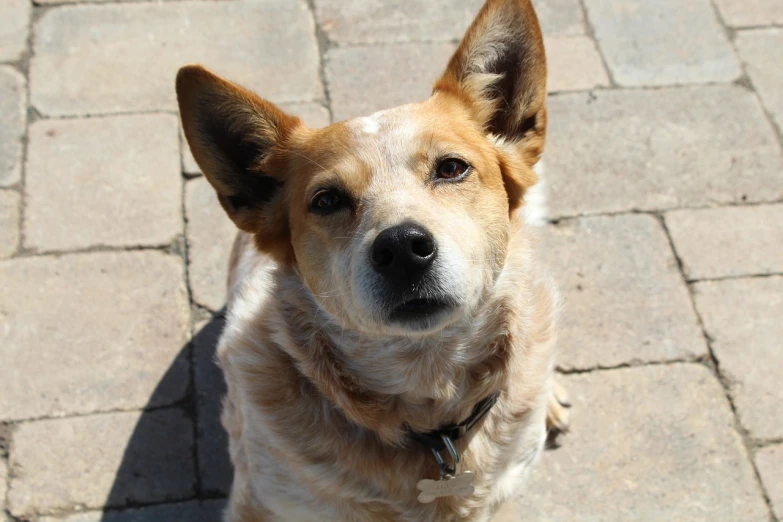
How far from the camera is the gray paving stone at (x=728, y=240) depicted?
14.0ft

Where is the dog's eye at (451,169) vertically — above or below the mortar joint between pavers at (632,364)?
above

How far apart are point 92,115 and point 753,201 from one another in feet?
12.1

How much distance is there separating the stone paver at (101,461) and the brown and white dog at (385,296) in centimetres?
72

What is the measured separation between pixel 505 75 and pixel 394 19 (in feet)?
8.00

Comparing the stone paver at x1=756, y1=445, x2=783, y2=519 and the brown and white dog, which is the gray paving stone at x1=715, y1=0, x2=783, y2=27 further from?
the brown and white dog

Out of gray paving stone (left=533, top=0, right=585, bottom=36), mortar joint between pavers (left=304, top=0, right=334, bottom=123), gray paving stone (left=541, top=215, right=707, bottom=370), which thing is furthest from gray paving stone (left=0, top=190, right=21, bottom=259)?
gray paving stone (left=533, top=0, right=585, bottom=36)

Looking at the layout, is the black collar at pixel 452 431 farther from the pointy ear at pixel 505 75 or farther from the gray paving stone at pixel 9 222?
the gray paving stone at pixel 9 222

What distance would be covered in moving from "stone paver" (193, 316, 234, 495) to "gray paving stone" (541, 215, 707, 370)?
1.62 metres

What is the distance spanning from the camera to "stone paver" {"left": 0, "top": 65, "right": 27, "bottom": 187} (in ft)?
14.9

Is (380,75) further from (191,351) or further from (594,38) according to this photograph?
(191,351)

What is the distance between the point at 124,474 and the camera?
3.67 meters

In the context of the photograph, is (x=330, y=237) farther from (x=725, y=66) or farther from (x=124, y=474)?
(x=725, y=66)

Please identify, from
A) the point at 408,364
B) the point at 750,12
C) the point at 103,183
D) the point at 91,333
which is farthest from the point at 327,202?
the point at 750,12

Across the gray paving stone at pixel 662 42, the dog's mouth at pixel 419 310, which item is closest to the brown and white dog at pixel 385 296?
the dog's mouth at pixel 419 310
